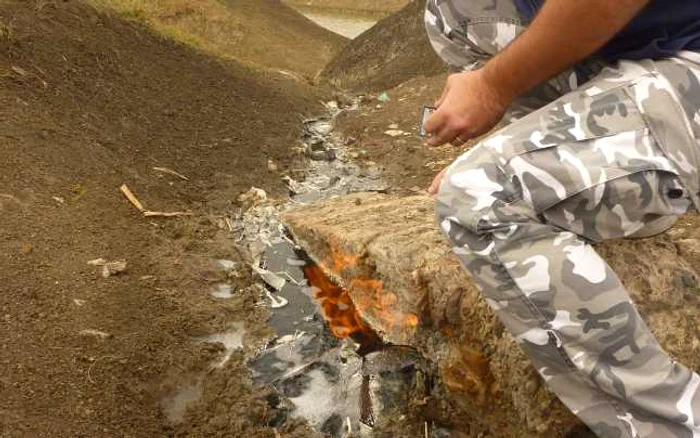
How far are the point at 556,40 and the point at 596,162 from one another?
34cm

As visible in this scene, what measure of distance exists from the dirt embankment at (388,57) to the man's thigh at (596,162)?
884 cm

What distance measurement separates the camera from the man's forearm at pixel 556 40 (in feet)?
5.11

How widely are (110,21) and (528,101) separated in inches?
249

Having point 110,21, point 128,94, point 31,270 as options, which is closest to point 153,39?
A: point 110,21

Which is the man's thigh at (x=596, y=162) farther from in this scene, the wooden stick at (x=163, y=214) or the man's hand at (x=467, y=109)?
the wooden stick at (x=163, y=214)

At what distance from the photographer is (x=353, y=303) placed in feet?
11.5

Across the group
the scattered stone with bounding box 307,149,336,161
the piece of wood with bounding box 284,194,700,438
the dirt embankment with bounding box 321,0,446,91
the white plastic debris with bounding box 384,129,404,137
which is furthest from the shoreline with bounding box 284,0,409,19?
the piece of wood with bounding box 284,194,700,438

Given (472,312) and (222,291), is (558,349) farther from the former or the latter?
(222,291)

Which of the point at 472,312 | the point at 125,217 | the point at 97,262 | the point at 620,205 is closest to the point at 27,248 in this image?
the point at 97,262

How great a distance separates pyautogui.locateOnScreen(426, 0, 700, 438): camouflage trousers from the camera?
5.27 ft

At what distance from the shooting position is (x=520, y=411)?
2.24m

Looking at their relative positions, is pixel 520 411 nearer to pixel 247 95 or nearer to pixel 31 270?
pixel 31 270

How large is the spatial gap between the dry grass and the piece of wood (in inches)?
457

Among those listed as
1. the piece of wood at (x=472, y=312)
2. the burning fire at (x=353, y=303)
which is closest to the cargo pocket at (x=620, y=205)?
the piece of wood at (x=472, y=312)
